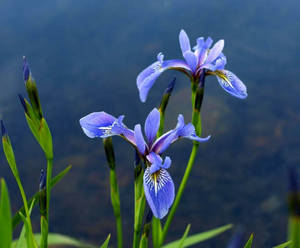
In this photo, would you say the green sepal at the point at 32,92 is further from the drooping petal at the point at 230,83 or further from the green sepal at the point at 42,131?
the drooping petal at the point at 230,83

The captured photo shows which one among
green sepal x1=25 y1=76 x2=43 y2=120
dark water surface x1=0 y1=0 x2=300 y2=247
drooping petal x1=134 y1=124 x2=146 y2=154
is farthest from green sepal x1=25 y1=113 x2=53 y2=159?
dark water surface x1=0 y1=0 x2=300 y2=247

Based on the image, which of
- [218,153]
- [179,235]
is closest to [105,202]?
[179,235]

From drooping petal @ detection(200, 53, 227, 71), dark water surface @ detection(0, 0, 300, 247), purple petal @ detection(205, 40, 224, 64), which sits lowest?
dark water surface @ detection(0, 0, 300, 247)

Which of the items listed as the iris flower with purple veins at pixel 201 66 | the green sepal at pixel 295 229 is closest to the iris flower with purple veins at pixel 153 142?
the iris flower with purple veins at pixel 201 66

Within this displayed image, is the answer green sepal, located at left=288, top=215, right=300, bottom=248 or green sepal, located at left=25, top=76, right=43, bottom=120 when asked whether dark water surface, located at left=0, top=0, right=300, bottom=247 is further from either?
green sepal, located at left=288, top=215, right=300, bottom=248

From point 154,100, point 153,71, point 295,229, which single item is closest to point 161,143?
point 153,71

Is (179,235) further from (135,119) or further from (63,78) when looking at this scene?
(63,78)

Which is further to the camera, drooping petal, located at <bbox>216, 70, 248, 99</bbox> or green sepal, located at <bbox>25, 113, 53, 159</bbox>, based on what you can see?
drooping petal, located at <bbox>216, 70, 248, 99</bbox>

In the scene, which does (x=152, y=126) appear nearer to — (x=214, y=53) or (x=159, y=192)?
(x=159, y=192)
